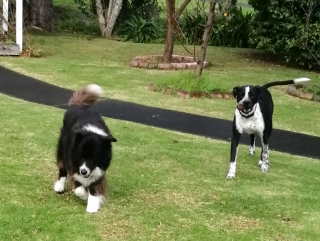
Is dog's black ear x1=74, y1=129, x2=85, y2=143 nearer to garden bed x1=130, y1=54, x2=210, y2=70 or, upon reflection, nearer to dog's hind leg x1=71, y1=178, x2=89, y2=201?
dog's hind leg x1=71, y1=178, x2=89, y2=201

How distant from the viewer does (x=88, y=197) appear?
541cm

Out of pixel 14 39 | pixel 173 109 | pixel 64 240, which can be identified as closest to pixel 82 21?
pixel 14 39

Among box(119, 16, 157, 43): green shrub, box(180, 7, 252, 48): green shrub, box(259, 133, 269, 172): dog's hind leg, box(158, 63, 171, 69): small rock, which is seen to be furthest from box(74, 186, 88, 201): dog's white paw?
box(119, 16, 157, 43): green shrub

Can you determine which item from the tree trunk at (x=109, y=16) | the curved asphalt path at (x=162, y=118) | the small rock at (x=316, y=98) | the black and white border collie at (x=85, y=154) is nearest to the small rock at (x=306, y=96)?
the small rock at (x=316, y=98)

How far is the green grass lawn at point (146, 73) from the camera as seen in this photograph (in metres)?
11.4

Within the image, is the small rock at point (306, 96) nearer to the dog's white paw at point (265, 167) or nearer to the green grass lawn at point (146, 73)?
the green grass lawn at point (146, 73)

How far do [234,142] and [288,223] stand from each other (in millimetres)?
1591

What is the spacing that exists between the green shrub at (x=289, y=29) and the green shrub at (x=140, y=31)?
16.8 feet

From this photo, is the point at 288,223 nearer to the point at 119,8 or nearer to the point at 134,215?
the point at 134,215

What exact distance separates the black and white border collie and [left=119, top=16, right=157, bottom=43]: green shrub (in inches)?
662

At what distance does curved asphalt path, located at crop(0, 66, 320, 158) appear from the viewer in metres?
9.17

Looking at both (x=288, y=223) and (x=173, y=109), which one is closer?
(x=288, y=223)

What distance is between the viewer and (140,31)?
22.6 meters

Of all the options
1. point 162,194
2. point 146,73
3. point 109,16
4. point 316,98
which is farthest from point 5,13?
point 162,194
